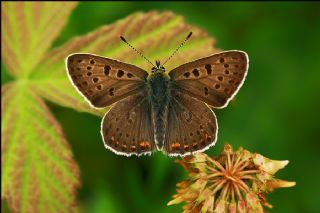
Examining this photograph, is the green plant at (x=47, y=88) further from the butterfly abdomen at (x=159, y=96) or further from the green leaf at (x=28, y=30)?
the butterfly abdomen at (x=159, y=96)

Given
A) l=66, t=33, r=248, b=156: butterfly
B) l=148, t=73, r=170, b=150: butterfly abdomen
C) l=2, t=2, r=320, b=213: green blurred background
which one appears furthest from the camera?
l=2, t=2, r=320, b=213: green blurred background

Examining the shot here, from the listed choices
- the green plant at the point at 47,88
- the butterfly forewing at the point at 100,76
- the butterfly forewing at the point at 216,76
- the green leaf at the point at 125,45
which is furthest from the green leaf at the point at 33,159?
the butterfly forewing at the point at 216,76

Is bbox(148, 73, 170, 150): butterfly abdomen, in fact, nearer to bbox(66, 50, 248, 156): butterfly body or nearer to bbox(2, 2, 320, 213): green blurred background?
bbox(66, 50, 248, 156): butterfly body

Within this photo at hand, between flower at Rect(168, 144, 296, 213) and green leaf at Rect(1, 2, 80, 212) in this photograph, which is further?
green leaf at Rect(1, 2, 80, 212)

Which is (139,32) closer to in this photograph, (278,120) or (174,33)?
(174,33)

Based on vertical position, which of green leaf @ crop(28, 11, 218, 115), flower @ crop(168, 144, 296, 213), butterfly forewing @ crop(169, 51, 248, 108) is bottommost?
flower @ crop(168, 144, 296, 213)

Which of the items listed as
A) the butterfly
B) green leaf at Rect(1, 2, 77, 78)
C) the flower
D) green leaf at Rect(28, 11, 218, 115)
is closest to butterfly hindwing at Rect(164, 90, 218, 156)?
the butterfly
